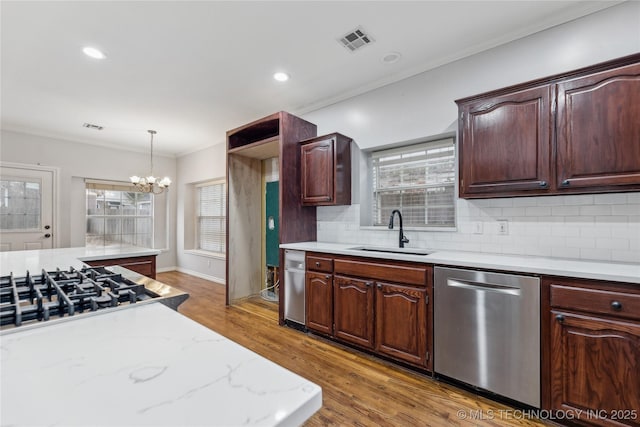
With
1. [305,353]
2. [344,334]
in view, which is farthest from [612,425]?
[305,353]

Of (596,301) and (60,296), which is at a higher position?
(60,296)

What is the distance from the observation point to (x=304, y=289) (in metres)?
3.12

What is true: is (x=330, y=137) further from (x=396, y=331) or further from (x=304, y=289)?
(x=396, y=331)

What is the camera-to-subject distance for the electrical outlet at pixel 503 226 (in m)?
2.44

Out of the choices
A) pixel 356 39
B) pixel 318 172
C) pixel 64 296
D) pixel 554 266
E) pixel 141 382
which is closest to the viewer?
pixel 141 382

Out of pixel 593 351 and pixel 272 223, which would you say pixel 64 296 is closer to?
pixel 593 351

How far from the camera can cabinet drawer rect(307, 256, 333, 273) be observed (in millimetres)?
2875

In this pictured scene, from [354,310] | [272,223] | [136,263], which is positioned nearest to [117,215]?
[272,223]

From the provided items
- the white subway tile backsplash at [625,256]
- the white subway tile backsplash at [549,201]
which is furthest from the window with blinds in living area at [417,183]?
the white subway tile backsplash at [625,256]

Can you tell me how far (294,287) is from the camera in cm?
322

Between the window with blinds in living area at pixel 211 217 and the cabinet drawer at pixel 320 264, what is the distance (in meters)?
3.35

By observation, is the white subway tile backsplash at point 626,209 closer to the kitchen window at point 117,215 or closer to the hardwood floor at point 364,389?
the hardwood floor at point 364,389

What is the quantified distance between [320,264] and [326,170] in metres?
1.05

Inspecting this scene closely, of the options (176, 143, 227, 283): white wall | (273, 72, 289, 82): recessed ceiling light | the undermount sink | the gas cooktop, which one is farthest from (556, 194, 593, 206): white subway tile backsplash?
(176, 143, 227, 283): white wall
